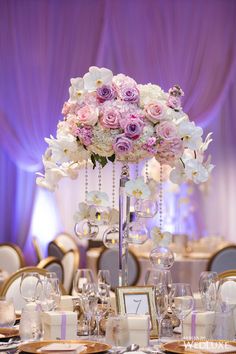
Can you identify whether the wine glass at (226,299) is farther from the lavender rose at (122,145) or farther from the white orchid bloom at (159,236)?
the lavender rose at (122,145)

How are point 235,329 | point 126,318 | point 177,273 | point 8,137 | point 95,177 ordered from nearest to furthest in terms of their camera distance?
1. point 126,318
2. point 235,329
3. point 177,273
4. point 8,137
5. point 95,177

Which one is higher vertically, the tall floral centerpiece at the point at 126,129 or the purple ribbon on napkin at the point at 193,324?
the tall floral centerpiece at the point at 126,129

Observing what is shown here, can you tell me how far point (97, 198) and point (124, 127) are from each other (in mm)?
388

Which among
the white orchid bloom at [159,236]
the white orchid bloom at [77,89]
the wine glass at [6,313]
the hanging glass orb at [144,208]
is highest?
the white orchid bloom at [77,89]

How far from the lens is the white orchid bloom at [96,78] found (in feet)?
11.3

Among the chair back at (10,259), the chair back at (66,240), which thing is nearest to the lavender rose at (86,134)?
the chair back at (10,259)

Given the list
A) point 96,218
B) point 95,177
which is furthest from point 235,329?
point 95,177

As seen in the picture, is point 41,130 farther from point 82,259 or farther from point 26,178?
point 82,259

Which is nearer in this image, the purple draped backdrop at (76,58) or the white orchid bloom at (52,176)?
the white orchid bloom at (52,176)

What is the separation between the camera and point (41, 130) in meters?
9.52

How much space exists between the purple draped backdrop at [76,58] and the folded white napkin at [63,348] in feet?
22.1

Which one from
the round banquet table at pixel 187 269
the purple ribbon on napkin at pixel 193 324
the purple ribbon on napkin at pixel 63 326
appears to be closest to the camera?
the purple ribbon on napkin at pixel 63 326

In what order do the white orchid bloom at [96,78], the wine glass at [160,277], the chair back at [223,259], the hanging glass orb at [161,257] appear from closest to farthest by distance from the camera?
the wine glass at [160,277]
the white orchid bloom at [96,78]
the hanging glass orb at [161,257]
the chair back at [223,259]

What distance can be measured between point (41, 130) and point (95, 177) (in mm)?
1300
